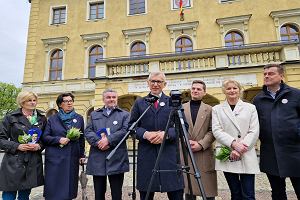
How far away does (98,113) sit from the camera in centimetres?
343

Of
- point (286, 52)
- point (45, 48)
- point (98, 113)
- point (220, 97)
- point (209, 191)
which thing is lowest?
point (209, 191)

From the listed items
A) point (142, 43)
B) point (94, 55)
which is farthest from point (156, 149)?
point (94, 55)

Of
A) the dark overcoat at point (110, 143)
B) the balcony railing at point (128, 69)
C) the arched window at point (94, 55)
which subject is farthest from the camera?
the arched window at point (94, 55)

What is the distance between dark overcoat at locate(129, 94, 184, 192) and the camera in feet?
8.11

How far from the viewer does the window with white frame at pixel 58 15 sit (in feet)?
51.8

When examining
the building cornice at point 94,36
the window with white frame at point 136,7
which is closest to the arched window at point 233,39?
the window with white frame at point 136,7

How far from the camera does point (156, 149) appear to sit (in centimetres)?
259

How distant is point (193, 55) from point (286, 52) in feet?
11.7

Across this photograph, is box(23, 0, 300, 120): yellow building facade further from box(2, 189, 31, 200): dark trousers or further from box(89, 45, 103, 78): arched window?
box(2, 189, 31, 200): dark trousers

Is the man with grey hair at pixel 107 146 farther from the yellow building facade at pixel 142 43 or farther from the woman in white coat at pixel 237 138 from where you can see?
the yellow building facade at pixel 142 43

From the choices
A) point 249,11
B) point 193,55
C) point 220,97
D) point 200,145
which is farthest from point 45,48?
point 200,145

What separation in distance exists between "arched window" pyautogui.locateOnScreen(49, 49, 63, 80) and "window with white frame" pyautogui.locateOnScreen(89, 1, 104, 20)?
3293 mm

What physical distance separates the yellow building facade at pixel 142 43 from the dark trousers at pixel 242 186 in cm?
696

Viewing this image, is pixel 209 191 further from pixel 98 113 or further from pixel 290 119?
pixel 98 113
